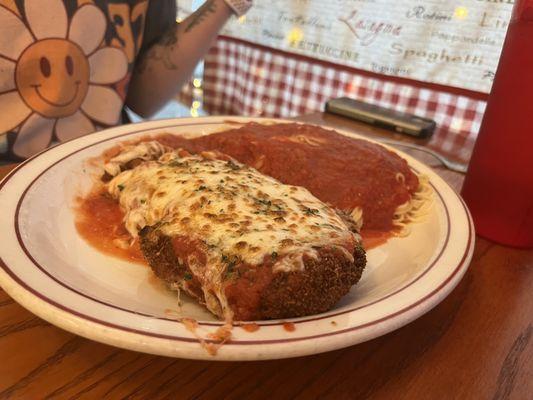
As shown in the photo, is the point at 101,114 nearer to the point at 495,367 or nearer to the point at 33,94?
the point at 33,94

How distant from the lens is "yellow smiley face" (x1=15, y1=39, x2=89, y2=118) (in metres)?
1.45

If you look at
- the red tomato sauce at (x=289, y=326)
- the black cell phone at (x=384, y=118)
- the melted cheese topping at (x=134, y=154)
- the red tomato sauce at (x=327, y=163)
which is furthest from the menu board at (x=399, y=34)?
the red tomato sauce at (x=289, y=326)

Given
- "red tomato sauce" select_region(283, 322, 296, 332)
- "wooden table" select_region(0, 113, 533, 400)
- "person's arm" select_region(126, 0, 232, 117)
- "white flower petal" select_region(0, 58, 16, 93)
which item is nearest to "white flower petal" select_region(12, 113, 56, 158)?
"white flower petal" select_region(0, 58, 16, 93)

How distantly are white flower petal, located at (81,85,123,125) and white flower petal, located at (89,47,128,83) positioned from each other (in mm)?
37

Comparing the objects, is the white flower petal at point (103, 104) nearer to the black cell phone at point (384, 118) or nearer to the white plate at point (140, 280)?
the white plate at point (140, 280)

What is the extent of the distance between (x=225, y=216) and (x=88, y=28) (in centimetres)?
118

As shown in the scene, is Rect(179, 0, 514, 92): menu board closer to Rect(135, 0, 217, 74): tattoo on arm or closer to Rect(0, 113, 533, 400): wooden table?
Rect(135, 0, 217, 74): tattoo on arm

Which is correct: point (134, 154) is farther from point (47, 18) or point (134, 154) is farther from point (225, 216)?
point (47, 18)

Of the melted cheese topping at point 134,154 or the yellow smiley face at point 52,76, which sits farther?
the yellow smiley face at point 52,76

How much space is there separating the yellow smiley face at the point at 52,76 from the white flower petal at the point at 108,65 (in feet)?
0.13

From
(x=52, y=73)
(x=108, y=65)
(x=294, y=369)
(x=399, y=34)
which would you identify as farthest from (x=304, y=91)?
(x=294, y=369)

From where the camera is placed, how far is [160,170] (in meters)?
0.98

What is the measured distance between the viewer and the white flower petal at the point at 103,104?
1673mm

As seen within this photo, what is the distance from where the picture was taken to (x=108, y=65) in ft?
5.58
